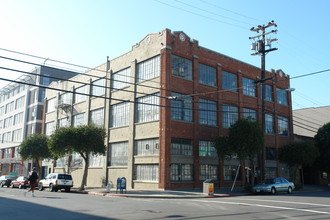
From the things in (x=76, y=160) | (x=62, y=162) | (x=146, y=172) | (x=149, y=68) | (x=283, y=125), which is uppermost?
(x=149, y=68)

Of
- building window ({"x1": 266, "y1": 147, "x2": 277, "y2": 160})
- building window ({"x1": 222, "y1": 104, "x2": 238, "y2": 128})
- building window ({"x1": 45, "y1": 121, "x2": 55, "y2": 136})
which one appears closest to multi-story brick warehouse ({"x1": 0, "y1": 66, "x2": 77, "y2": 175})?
building window ({"x1": 45, "y1": 121, "x2": 55, "y2": 136})

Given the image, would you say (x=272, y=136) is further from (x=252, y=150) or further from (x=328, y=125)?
(x=252, y=150)

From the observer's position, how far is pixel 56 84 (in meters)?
49.7

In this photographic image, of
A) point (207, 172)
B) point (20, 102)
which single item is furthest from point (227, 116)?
point (20, 102)

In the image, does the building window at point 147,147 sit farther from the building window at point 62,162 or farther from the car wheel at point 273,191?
the building window at point 62,162

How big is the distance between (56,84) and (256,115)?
→ 30508 millimetres

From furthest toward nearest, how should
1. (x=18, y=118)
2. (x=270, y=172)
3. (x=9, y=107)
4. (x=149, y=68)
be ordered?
1. (x=9, y=107)
2. (x=18, y=118)
3. (x=270, y=172)
4. (x=149, y=68)

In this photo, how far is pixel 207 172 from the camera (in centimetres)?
3022

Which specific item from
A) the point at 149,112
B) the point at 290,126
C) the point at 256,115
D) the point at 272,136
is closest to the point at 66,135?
the point at 149,112

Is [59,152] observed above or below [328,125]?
below

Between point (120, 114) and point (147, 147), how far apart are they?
20.2 ft

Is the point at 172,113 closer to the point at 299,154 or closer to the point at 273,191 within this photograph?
the point at 273,191

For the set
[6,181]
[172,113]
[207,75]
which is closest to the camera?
[172,113]

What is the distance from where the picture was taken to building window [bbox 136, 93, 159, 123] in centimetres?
2898
